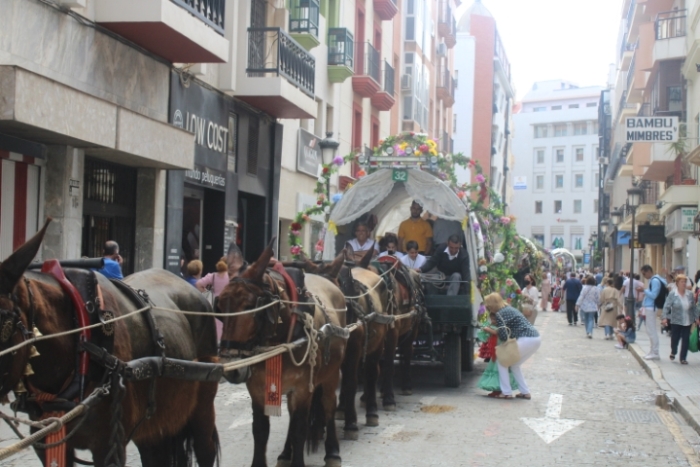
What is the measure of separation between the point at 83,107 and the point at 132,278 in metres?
6.88

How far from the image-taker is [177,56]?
15.5 metres

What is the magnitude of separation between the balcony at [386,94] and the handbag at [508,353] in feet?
64.9

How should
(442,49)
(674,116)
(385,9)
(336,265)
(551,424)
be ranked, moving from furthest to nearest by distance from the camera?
(442,49), (385,9), (674,116), (551,424), (336,265)

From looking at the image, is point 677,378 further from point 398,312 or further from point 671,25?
point 671,25

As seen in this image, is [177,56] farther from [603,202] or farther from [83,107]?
[603,202]

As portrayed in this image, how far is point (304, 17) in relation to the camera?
22.3m

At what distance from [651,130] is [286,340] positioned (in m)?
15.7

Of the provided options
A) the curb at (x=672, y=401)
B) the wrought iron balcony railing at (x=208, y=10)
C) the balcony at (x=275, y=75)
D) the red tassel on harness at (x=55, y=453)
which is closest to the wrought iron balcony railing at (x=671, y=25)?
the balcony at (x=275, y=75)

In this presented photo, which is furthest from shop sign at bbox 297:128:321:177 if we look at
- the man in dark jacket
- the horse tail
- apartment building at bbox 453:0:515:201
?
apartment building at bbox 453:0:515:201

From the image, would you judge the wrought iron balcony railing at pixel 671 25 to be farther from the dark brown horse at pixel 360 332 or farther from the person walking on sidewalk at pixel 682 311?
the dark brown horse at pixel 360 332

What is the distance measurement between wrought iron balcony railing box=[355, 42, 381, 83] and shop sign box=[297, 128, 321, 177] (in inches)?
176

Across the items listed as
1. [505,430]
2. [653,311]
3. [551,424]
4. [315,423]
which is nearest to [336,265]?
[315,423]

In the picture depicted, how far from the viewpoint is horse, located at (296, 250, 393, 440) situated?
866 centimetres

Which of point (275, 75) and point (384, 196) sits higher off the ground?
point (275, 75)
